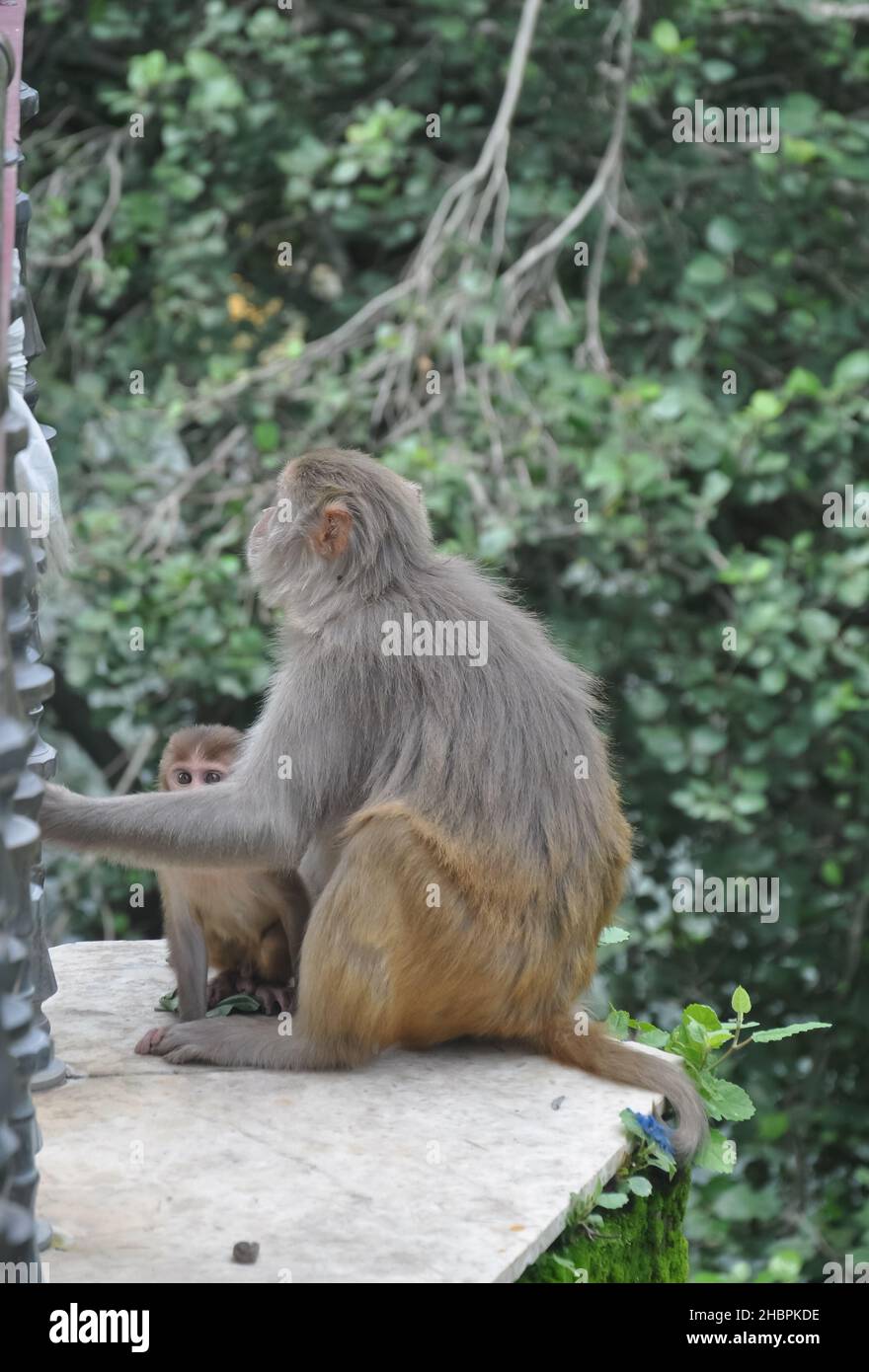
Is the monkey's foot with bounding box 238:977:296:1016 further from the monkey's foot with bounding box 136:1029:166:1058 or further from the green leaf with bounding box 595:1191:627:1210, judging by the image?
the green leaf with bounding box 595:1191:627:1210

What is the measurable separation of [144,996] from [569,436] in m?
2.98

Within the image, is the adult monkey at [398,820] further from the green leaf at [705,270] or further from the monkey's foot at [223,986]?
the green leaf at [705,270]

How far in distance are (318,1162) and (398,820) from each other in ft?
2.81

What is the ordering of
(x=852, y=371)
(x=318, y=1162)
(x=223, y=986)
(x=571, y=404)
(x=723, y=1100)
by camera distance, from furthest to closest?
(x=852, y=371)
(x=571, y=404)
(x=223, y=986)
(x=723, y=1100)
(x=318, y=1162)

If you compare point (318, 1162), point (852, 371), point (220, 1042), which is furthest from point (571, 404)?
point (318, 1162)

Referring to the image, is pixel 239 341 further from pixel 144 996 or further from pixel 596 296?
pixel 144 996

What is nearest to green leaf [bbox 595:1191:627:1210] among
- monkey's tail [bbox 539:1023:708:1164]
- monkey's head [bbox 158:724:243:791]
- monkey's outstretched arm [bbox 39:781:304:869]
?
monkey's tail [bbox 539:1023:708:1164]

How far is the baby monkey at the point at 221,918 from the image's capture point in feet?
15.1

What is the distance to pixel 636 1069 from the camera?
175 inches

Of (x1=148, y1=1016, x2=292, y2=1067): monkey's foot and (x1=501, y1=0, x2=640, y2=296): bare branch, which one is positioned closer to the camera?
(x1=148, y1=1016, x2=292, y2=1067): monkey's foot

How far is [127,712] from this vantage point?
305 inches

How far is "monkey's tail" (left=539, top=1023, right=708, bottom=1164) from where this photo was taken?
4.30 metres

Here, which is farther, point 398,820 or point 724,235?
point 724,235

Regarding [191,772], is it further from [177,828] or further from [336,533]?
[336,533]
